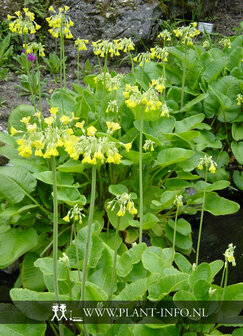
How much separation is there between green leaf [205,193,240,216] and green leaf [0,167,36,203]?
1271 mm

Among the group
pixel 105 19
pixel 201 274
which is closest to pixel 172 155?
pixel 201 274

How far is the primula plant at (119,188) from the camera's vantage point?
6.70 feet

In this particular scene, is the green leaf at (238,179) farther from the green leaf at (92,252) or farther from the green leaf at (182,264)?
the green leaf at (92,252)

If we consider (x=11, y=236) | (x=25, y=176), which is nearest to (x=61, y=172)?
(x=25, y=176)

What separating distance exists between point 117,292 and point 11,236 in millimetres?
855

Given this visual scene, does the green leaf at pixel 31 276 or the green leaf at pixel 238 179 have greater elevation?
the green leaf at pixel 31 276

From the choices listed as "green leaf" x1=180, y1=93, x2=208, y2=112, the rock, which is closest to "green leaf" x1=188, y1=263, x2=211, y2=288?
"green leaf" x1=180, y1=93, x2=208, y2=112

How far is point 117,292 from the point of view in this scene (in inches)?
95.3

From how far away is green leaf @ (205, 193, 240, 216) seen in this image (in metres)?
3.18

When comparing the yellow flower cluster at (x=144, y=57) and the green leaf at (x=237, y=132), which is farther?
the green leaf at (x=237, y=132)

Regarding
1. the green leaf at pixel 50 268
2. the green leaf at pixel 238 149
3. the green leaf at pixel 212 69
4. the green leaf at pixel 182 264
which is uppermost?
the green leaf at pixel 212 69

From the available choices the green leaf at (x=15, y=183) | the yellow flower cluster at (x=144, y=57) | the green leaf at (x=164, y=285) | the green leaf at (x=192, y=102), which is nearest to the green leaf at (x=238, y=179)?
the green leaf at (x=192, y=102)

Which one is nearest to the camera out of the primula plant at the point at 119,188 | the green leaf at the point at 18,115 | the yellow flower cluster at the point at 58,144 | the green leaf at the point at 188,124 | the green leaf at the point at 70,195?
the yellow flower cluster at the point at 58,144

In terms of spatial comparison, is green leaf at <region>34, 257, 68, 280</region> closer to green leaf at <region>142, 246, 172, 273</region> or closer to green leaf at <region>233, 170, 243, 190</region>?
green leaf at <region>142, 246, 172, 273</region>
